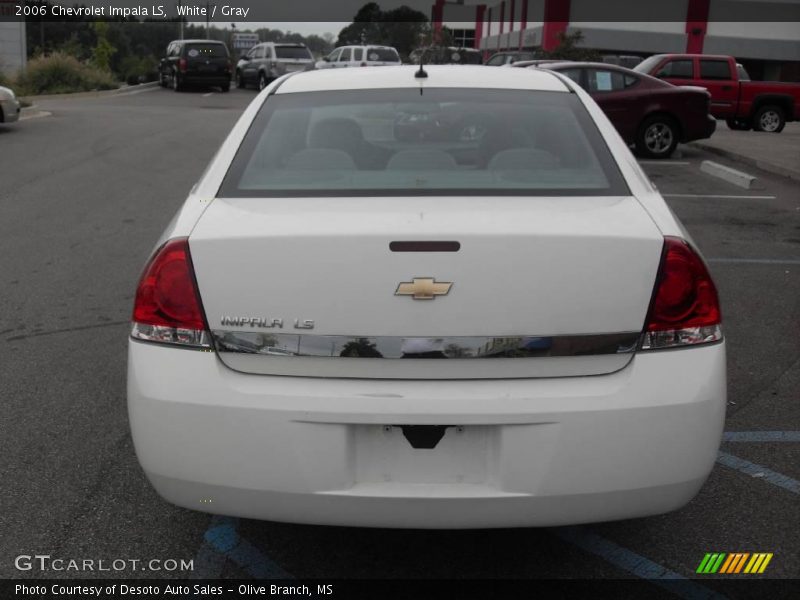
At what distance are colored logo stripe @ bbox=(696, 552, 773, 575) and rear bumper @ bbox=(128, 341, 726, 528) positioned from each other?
1.97 ft

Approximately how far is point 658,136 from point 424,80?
524 inches

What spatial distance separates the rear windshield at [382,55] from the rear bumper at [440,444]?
31.0 m

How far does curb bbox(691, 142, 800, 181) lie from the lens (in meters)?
13.7

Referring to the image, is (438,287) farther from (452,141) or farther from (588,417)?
(452,141)

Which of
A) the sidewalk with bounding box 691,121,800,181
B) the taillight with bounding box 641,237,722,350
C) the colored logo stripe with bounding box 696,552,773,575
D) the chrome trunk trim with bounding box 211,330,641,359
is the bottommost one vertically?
the colored logo stripe with bounding box 696,552,773,575

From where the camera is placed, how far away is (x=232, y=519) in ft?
11.9

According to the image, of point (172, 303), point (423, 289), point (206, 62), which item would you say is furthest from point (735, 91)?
point (172, 303)

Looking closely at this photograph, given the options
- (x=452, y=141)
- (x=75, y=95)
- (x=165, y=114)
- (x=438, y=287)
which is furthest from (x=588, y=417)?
(x=75, y=95)

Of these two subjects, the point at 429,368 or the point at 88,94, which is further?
the point at 88,94

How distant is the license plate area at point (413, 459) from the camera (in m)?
2.76

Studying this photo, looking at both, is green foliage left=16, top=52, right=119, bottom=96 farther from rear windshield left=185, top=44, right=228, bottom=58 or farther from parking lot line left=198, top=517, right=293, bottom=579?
parking lot line left=198, top=517, right=293, bottom=579

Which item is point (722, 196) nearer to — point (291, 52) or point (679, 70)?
point (679, 70)

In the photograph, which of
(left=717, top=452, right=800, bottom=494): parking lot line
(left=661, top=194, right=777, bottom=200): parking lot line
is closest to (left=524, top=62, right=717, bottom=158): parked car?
(left=661, top=194, right=777, bottom=200): parking lot line

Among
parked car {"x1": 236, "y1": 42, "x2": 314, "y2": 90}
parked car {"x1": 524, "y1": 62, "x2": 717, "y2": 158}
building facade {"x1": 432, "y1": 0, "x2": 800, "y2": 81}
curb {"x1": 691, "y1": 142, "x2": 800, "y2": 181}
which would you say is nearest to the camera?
curb {"x1": 691, "y1": 142, "x2": 800, "y2": 181}
